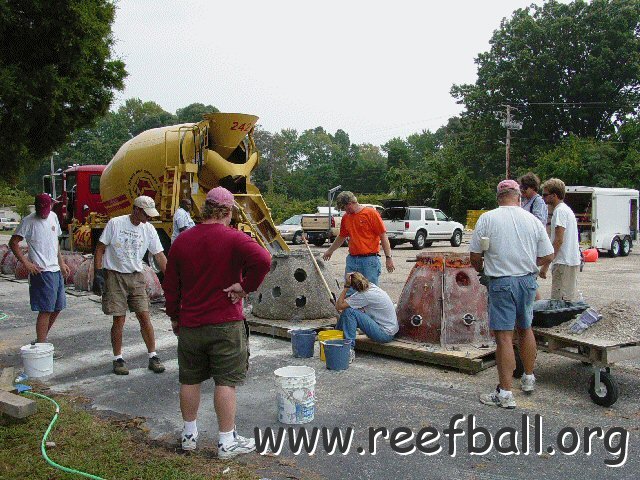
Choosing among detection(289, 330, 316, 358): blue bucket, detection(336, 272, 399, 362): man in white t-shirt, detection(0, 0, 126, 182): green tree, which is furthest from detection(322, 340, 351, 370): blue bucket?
detection(0, 0, 126, 182): green tree

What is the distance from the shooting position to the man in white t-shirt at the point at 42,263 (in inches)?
248

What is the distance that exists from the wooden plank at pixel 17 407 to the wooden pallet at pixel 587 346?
14.8ft

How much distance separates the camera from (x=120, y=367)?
20.2 feet

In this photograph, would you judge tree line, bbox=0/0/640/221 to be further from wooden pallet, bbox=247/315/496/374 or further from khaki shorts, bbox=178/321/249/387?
khaki shorts, bbox=178/321/249/387

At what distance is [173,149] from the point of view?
451 inches

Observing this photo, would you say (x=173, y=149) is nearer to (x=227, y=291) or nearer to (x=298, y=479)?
(x=227, y=291)

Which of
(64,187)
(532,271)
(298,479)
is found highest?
(64,187)

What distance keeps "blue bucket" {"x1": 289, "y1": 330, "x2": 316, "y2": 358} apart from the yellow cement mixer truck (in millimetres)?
5105

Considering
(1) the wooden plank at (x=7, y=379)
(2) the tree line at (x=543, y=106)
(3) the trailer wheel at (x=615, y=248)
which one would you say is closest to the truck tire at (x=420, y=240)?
(3) the trailer wheel at (x=615, y=248)

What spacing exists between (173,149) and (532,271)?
814 cm

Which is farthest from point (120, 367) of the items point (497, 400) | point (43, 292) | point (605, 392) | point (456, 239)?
point (456, 239)

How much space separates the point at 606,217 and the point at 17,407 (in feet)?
64.7

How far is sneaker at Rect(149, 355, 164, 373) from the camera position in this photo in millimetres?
6160

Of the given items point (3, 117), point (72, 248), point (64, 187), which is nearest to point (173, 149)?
point (3, 117)
